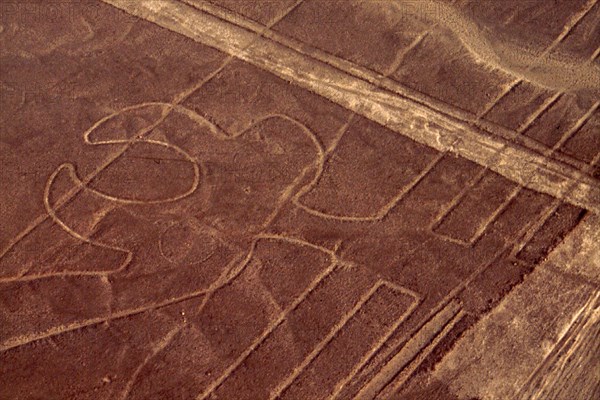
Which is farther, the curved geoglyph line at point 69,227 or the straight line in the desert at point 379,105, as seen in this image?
the straight line in the desert at point 379,105

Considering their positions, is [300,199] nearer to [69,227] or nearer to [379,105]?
[379,105]

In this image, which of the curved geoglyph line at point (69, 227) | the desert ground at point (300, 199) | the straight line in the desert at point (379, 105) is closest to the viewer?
the desert ground at point (300, 199)

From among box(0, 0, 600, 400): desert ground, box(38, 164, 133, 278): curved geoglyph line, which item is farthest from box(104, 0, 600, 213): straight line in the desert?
box(38, 164, 133, 278): curved geoglyph line

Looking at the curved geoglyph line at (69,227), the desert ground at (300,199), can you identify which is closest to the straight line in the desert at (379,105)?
the desert ground at (300,199)

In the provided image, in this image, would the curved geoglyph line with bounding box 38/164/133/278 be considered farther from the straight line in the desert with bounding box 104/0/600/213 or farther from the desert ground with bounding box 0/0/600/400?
the straight line in the desert with bounding box 104/0/600/213

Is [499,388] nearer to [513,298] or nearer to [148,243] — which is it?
A: [513,298]

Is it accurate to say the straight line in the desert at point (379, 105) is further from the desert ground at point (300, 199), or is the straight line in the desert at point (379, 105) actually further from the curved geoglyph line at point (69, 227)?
the curved geoglyph line at point (69, 227)

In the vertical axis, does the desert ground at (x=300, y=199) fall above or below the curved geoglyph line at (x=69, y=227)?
above
